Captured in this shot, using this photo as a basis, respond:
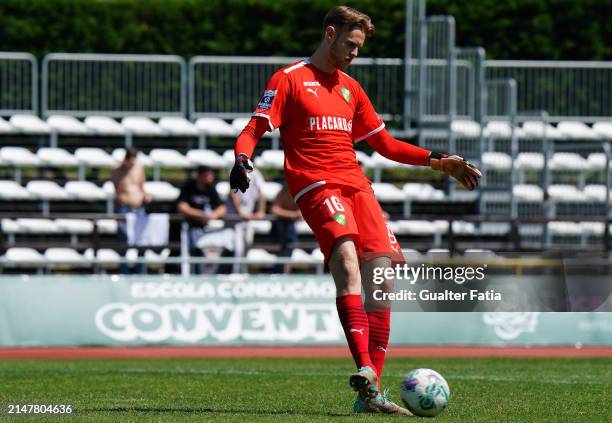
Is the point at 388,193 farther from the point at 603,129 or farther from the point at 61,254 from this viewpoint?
the point at 61,254

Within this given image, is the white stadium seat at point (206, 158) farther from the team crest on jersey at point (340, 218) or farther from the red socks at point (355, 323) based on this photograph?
the red socks at point (355, 323)

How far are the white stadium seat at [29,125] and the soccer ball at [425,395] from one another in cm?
1433

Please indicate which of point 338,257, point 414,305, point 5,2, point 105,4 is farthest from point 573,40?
point 338,257

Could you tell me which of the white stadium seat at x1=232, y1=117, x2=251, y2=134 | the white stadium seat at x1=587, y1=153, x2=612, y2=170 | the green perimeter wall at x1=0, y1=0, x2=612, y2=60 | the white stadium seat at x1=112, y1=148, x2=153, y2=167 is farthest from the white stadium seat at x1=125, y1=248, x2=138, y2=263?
the green perimeter wall at x1=0, y1=0, x2=612, y2=60

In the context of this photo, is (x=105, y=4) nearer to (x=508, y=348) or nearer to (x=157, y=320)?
(x=157, y=320)

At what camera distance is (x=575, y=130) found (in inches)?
879

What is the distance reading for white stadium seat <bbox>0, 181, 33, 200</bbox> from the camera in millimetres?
19625

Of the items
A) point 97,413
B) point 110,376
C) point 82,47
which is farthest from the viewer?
point 82,47

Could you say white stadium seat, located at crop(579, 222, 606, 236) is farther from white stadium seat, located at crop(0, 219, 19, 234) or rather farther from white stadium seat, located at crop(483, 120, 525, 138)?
white stadium seat, located at crop(0, 219, 19, 234)

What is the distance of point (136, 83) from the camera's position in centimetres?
2175

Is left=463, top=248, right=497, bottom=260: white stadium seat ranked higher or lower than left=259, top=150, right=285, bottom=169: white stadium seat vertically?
lower

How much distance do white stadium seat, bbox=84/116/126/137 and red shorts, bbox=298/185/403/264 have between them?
43.7 feet

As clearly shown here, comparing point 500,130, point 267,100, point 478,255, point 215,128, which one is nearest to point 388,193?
point 500,130

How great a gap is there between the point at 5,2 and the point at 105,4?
1898mm
